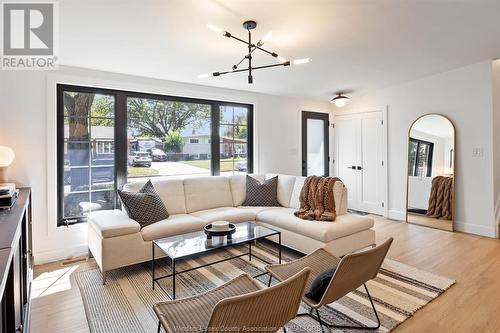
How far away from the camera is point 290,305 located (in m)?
1.43

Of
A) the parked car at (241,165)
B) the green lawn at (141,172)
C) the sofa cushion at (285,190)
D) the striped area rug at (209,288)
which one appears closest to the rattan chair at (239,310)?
the striped area rug at (209,288)

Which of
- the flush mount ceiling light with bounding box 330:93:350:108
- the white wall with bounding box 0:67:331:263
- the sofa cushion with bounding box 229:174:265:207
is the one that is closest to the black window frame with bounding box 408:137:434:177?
the flush mount ceiling light with bounding box 330:93:350:108

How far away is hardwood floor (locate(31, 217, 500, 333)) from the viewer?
208 cm

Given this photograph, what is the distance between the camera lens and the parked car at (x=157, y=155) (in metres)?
4.07

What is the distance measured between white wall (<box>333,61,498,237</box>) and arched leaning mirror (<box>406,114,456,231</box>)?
93mm

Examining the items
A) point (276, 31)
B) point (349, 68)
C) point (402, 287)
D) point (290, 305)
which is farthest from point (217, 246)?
point (349, 68)

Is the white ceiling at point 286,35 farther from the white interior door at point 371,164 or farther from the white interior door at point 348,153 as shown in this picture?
the white interior door at point 348,153

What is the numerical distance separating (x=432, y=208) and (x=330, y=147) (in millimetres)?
2253

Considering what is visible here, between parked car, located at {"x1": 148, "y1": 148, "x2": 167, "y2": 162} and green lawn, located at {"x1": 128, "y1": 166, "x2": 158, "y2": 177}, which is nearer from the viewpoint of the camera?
green lawn, located at {"x1": 128, "y1": 166, "x2": 158, "y2": 177}

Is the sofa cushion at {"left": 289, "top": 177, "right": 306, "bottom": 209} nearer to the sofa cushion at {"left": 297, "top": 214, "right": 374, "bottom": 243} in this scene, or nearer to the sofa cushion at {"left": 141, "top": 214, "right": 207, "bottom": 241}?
the sofa cushion at {"left": 297, "top": 214, "right": 374, "bottom": 243}

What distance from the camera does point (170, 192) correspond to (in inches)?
145

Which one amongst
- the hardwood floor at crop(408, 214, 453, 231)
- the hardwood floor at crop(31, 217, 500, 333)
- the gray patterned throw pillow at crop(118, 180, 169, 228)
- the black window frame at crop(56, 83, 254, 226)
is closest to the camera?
the hardwood floor at crop(31, 217, 500, 333)

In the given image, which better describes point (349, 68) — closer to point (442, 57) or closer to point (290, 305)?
point (442, 57)

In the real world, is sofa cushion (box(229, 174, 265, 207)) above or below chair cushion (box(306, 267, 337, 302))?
above
